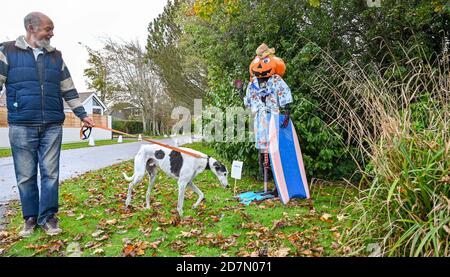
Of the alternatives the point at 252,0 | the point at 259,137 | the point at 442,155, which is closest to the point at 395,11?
the point at 252,0

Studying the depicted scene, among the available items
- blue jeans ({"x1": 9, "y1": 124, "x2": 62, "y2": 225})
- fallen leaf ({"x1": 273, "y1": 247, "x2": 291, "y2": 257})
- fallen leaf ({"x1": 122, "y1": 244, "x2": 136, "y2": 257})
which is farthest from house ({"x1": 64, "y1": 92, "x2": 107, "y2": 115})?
fallen leaf ({"x1": 273, "y1": 247, "x2": 291, "y2": 257})

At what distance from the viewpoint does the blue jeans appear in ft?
10.8

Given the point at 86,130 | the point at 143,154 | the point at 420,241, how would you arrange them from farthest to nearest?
the point at 143,154 < the point at 86,130 < the point at 420,241

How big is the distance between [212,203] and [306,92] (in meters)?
2.66

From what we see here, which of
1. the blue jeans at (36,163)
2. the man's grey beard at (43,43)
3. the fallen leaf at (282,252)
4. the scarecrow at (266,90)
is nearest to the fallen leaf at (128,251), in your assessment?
the blue jeans at (36,163)

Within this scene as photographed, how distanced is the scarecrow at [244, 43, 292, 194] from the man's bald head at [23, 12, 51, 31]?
2692 mm

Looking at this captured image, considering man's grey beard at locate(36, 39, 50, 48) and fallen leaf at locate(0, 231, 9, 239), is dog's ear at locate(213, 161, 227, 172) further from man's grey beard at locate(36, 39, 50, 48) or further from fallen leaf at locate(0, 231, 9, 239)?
fallen leaf at locate(0, 231, 9, 239)

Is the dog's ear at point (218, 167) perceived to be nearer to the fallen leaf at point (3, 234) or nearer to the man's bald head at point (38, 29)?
the man's bald head at point (38, 29)

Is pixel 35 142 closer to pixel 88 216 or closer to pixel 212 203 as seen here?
pixel 88 216

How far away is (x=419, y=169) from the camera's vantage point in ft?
9.07

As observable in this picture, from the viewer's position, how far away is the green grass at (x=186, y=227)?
3.21m

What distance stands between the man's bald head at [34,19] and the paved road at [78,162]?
2.55m

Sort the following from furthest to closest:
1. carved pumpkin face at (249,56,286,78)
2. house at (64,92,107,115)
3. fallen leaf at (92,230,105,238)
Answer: house at (64,92,107,115) → carved pumpkin face at (249,56,286,78) → fallen leaf at (92,230,105,238)

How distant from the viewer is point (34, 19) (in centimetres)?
306
